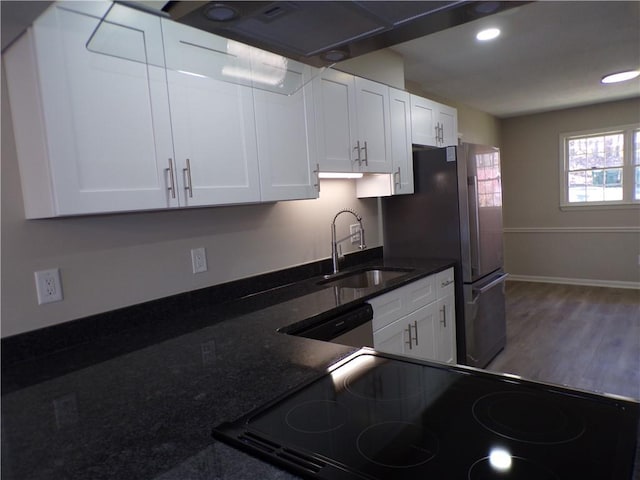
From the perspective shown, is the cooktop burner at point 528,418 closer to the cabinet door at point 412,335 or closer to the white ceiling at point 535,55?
the cabinet door at point 412,335

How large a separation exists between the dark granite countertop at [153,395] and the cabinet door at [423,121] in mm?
1915

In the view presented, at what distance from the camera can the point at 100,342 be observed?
153 centimetres

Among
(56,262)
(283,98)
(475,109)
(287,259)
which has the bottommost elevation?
(287,259)

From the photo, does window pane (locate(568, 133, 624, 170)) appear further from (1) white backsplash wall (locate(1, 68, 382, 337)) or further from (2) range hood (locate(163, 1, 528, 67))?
(2) range hood (locate(163, 1, 528, 67))

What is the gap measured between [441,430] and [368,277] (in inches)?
79.6

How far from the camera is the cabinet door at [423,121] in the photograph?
10.1ft

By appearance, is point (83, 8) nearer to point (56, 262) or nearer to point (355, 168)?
point (56, 262)

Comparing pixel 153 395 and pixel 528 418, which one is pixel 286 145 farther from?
pixel 528 418

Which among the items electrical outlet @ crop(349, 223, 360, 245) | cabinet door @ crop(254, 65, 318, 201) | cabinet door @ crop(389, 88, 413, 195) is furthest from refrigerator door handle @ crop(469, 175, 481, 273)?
cabinet door @ crop(254, 65, 318, 201)

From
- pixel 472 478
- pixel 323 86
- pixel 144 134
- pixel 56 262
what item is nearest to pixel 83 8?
pixel 144 134

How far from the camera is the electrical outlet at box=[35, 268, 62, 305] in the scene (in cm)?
143

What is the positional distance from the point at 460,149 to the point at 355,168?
90 centimetres

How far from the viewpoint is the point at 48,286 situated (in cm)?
145

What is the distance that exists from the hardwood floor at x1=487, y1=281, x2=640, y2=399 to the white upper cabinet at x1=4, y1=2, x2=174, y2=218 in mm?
2486
